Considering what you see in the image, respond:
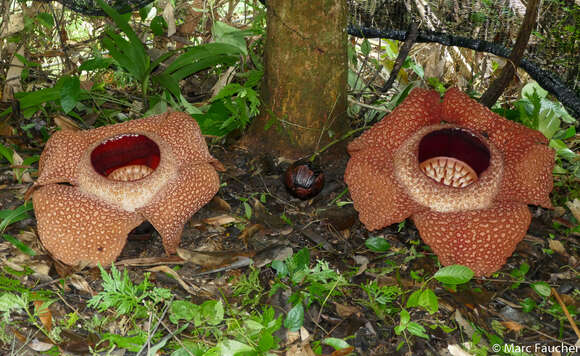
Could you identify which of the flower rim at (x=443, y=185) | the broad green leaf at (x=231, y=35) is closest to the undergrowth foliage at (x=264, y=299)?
the flower rim at (x=443, y=185)

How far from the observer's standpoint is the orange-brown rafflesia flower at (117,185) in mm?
1887

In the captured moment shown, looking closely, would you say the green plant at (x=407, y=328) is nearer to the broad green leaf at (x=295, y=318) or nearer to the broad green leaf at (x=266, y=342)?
the broad green leaf at (x=295, y=318)

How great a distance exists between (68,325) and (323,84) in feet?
4.92

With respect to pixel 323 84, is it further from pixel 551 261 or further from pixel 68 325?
pixel 68 325

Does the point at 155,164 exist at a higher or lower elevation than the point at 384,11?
lower

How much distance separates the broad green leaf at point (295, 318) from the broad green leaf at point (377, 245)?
489 millimetres

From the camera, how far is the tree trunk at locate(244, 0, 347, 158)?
2.37 m

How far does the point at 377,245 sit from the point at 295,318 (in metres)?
0.55

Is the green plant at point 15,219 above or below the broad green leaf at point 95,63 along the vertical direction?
below

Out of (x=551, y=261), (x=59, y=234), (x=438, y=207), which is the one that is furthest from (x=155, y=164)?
(x=551, y=261)

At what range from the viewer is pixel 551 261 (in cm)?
216

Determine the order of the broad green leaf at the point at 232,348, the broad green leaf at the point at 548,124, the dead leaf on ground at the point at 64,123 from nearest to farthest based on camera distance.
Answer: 1. the broad green leaf at the point at 232,348
2. the dead leaf on ground at the point at 64,123
3. the broad green leaf at the point at 548,124

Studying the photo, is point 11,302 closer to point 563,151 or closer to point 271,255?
point 271,255


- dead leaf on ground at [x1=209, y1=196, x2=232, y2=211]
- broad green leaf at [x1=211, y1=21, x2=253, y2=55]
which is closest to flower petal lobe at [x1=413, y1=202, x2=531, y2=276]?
dead leaf on ground at [x1=209, y1=196, x2=232, y2=211]
